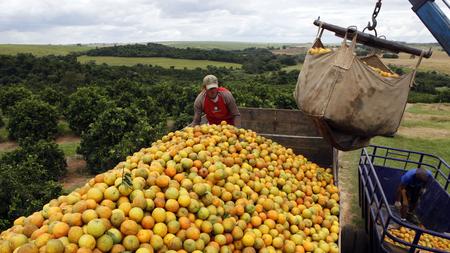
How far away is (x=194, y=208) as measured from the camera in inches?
141

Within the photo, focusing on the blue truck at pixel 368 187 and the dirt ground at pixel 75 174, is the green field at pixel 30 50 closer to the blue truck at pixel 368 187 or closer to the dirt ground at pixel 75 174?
the dirt ground at pixel 75 174

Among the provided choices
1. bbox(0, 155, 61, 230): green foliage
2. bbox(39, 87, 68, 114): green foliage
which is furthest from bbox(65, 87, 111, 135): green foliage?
bbox(0, 155, 61, 230): green foliage

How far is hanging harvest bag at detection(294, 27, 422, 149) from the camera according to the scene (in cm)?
432

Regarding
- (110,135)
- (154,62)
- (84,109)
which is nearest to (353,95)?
(110,135)

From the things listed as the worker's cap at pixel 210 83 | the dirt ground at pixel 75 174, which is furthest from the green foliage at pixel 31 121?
the worker's cap at pixel 210 83

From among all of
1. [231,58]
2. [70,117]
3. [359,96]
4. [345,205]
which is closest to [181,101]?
[70,117]

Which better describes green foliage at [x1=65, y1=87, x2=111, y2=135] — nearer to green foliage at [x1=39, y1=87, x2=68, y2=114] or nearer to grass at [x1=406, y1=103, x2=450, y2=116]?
green foliage at [x1=39, y1=87, x2=68, y2=114]

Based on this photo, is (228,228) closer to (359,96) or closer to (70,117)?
(359,96)

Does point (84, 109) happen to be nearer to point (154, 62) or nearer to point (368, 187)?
point (368, 187)

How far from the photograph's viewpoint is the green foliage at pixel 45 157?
12930 millimetres

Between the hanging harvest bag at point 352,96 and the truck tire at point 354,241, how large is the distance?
3.35 meters

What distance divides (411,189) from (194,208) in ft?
15.7

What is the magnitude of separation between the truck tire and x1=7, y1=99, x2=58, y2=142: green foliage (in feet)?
53.8

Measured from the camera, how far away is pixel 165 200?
11.7 ft
